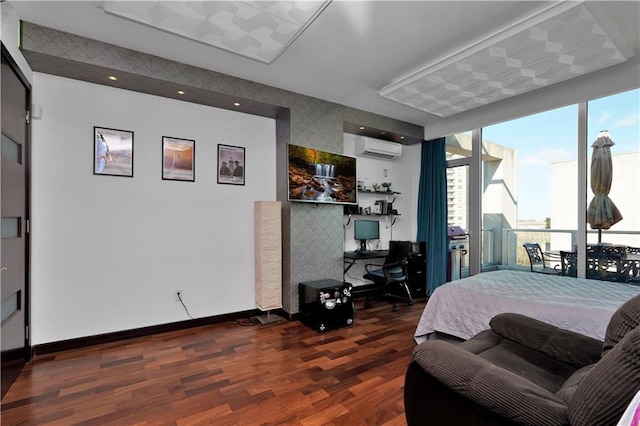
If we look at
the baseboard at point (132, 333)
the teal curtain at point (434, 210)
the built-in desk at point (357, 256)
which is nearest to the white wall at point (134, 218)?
the baseboard at point (132, 333)

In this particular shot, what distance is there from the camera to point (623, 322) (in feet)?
4.47

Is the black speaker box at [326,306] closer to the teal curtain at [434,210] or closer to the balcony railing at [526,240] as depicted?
the teal curtain at [434,210]

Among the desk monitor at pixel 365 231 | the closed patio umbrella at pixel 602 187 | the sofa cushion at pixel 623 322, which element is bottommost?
the sofa cushion at pixel 623 322

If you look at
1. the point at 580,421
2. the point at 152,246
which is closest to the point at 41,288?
the point at 152,246

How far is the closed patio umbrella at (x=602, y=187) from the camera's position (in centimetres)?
352

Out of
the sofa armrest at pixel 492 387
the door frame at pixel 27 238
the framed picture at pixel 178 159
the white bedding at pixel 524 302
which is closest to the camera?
the sofa armrest at pixel 492 387

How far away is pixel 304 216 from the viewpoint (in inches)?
159

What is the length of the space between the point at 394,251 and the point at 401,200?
149cm

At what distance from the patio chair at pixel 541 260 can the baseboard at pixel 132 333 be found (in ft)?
11.6

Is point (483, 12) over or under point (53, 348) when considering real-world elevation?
over

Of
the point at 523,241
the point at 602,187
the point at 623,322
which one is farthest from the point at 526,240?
the point at 623,322

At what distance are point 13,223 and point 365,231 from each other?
4074 millimetres

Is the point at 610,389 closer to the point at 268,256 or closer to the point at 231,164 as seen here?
the point at 268,256

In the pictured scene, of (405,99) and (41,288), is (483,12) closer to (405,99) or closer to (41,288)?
(405,99)
